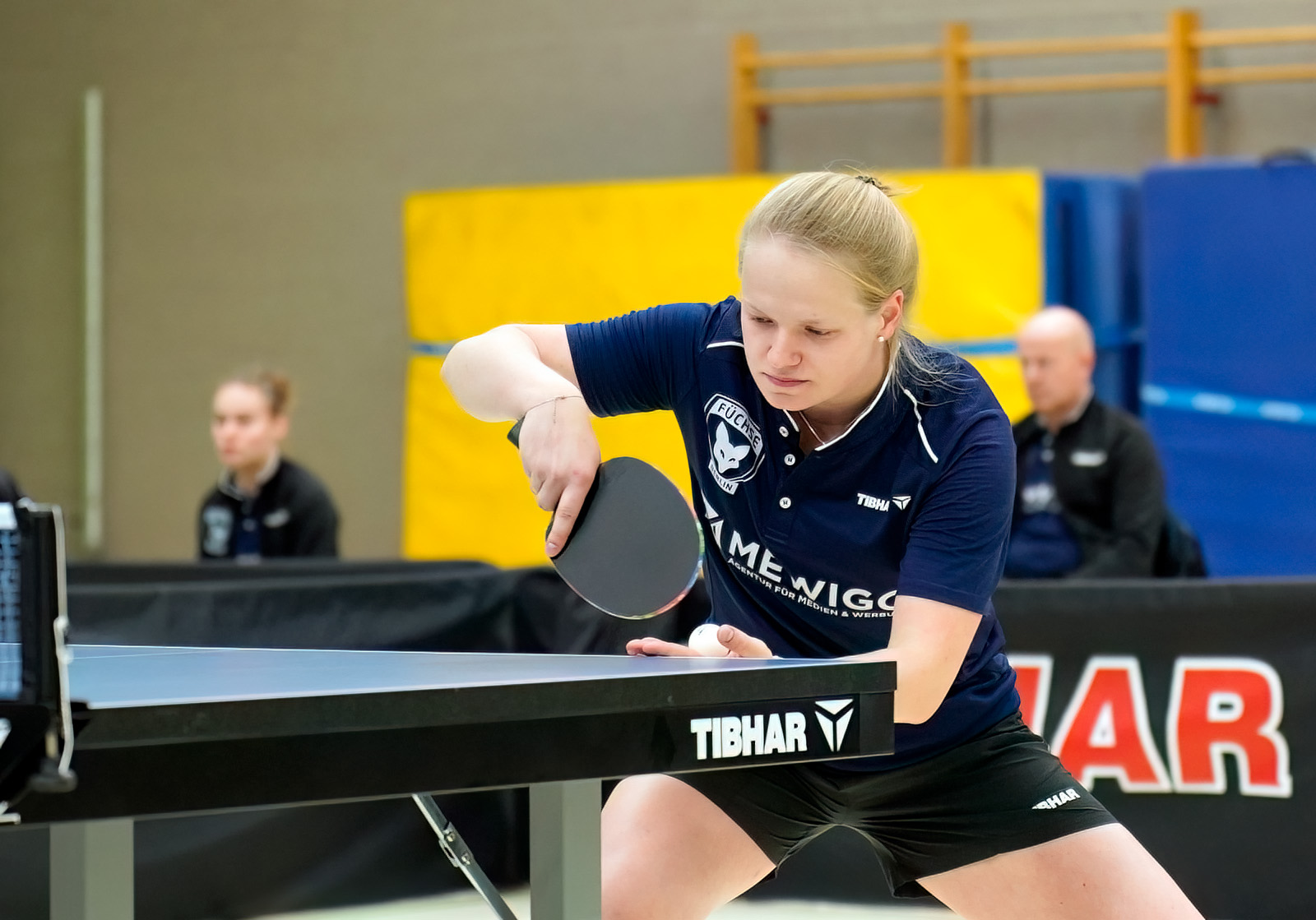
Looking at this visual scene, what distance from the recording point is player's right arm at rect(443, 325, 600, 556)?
1700mm

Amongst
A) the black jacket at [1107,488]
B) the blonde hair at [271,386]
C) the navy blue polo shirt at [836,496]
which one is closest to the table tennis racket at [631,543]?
the navy blue polo shirt at [836,496]

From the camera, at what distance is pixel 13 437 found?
8922mm

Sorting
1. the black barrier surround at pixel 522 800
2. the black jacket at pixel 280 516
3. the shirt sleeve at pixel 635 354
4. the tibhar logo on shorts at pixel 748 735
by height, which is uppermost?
the shirt sleeve at pixel 635 354

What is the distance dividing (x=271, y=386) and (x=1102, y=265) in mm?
3147

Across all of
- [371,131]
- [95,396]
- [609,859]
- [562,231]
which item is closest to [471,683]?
[609,859]

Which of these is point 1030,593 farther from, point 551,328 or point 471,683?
point 471,683

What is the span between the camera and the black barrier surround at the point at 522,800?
3.55 meters

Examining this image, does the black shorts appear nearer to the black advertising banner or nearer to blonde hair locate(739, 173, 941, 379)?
blonde hair locate(739, 173, 941, 379)

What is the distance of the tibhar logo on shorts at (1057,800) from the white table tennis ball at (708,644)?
0.48 m

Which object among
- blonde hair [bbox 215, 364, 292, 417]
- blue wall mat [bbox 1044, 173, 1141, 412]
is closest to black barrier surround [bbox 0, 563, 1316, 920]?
blonde hair [bbox 215, 364, 292, 417]

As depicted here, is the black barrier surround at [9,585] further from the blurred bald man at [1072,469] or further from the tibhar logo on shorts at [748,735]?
the blurred bald man at [1072,469]

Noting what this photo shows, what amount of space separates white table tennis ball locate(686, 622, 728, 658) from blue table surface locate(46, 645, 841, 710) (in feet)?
0.22

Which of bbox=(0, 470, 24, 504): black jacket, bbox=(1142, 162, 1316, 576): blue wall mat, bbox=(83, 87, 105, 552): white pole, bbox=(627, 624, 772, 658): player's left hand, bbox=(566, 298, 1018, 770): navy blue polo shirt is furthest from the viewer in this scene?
bbox=(83, 87, 105, 552): white pole

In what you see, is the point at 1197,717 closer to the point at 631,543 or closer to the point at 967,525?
the point at 967,525
